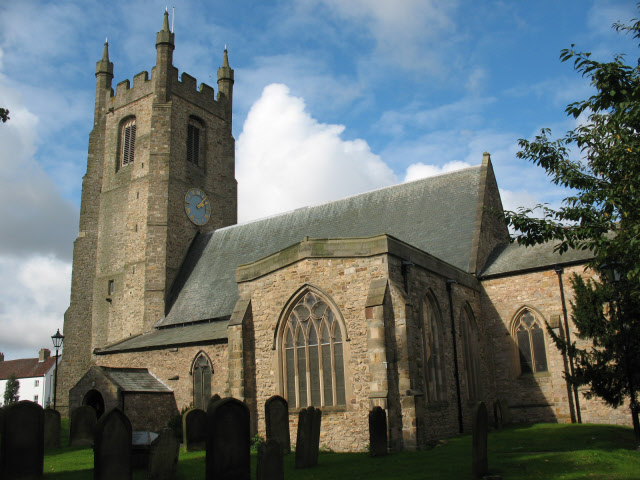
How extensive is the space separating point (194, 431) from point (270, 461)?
9132mm

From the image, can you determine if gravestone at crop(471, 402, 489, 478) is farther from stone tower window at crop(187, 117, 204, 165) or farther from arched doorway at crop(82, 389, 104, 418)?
stone tower window at crop(187, 117, 204, 165)

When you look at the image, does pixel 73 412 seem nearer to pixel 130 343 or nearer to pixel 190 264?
pixel 130 343

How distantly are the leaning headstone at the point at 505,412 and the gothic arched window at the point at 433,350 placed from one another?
359 centimetres

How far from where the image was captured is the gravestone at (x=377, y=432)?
43.7ft

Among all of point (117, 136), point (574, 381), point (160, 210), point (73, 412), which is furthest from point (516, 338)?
point (117, 136)

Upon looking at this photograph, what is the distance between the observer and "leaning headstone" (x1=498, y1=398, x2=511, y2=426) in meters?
19.6

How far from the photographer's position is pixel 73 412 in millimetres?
19969

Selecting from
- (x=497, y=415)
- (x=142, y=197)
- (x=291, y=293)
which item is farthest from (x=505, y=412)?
(x=142, y=197)

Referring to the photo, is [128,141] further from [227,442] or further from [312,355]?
[227,442]

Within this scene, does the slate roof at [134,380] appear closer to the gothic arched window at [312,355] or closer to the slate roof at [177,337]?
the slate roof at [177,337]

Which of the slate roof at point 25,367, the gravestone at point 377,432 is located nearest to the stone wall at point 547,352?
the gravestone at point 377,432

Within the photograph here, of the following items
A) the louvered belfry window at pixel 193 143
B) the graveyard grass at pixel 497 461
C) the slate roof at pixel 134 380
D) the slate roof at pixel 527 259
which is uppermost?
the louvered belfry window at pixel 193 143

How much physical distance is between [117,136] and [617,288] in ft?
93.0

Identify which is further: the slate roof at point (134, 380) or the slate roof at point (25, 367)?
the slate roof at point (25, 367)
